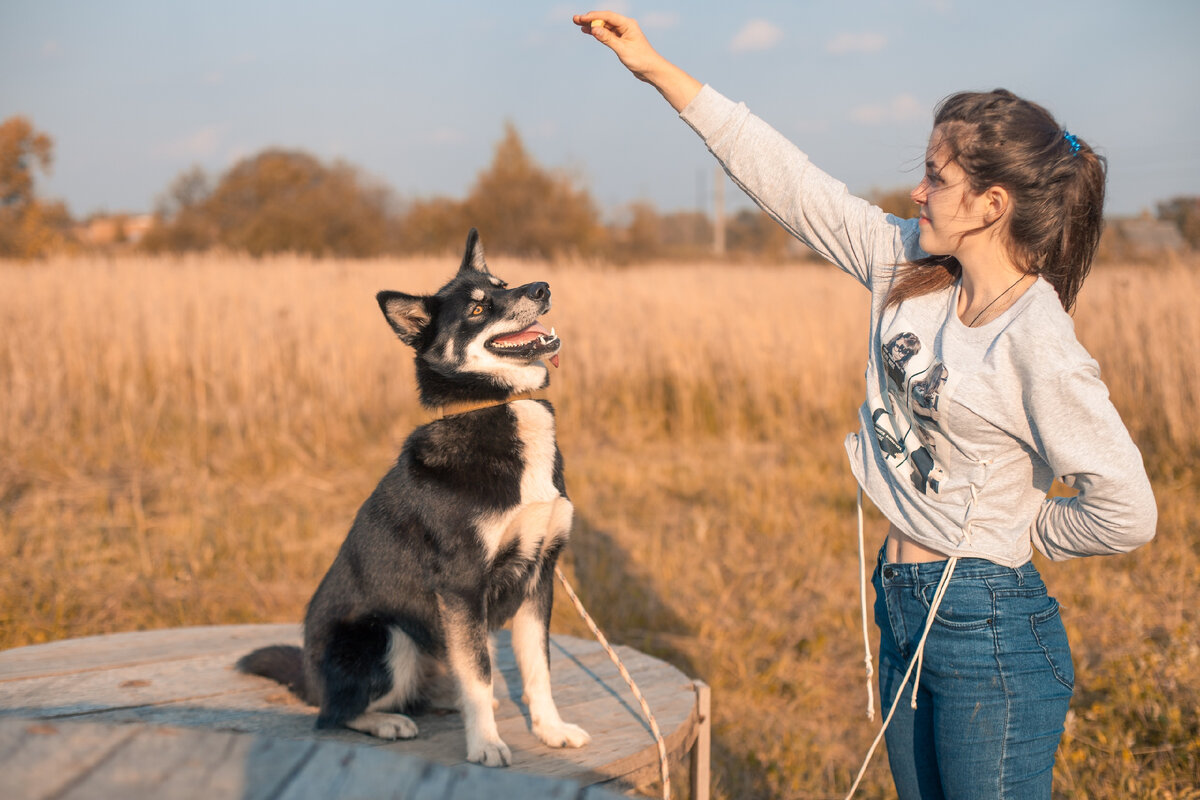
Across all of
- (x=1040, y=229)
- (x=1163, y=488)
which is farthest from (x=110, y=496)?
(x=1163, y=488)

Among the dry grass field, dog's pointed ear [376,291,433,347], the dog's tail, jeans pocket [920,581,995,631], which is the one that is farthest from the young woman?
the dry grass field

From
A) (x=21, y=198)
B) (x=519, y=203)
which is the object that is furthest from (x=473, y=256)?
(x=519, y=203)

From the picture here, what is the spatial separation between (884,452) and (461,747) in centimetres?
129

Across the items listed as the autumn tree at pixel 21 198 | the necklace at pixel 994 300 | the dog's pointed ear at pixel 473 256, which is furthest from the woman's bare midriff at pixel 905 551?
the autumn tree at pixel 21 198

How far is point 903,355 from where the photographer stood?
75.4 inches

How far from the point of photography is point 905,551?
6.49 feet

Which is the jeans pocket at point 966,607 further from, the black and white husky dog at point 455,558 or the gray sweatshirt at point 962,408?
the black and white husky dog at point 455,558

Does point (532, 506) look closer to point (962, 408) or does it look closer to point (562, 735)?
point (562, 735)

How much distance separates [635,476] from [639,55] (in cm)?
480

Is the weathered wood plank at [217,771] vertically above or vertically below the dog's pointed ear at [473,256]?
below

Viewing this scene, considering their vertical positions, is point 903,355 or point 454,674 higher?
point 903,355

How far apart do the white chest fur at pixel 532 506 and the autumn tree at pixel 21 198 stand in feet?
52.1

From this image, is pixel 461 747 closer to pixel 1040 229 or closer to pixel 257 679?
pixel 257 679

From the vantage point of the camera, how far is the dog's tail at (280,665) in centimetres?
238
